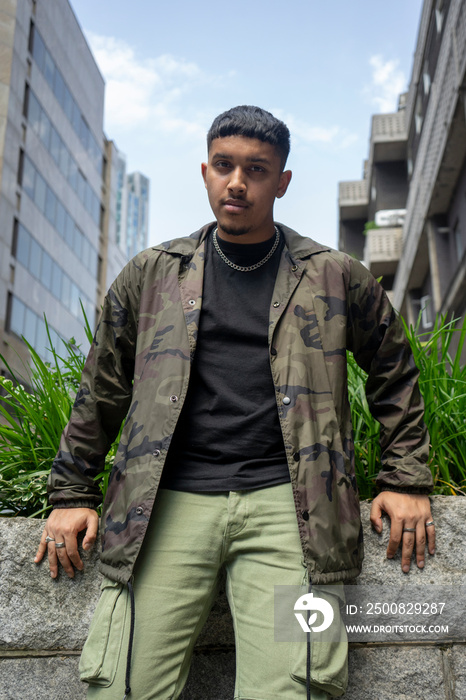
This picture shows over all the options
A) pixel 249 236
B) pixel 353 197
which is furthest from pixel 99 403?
pixel 353 197

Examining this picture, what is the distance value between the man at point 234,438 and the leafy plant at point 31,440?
1.63ft

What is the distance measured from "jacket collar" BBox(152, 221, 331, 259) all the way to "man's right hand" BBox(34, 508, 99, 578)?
3.35 ft

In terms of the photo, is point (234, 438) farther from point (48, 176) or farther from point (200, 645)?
point (48, 176)

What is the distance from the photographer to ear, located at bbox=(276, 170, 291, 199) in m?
2.67

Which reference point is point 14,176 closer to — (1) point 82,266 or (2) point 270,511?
(1) point 82,266

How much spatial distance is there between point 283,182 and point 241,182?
0.27 metres

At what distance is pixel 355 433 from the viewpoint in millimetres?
3182

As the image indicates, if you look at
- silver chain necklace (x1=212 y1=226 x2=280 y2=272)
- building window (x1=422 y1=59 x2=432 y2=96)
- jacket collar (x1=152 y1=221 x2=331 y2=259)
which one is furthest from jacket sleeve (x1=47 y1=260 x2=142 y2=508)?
building window (x1=422 y1=59 x2=432 y2=96)

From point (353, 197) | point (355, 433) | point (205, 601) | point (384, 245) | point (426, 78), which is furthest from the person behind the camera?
point (353, 197)

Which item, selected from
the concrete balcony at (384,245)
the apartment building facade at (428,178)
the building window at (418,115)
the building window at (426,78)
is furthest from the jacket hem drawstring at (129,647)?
the concrete balcony at (384,245)

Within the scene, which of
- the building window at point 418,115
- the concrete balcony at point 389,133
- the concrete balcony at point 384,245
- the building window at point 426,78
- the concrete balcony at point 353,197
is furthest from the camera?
the concrete balcony at point 353,197

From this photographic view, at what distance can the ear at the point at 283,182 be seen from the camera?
2.67 meters

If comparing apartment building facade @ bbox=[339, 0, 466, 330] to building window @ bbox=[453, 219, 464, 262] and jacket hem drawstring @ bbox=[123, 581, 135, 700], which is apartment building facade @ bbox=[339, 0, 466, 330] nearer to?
building window @ bbox=[453, 219, 464, 262]

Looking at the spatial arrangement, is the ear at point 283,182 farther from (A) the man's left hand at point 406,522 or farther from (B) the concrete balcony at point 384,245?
(B) the concrete balcony at point 384,245
